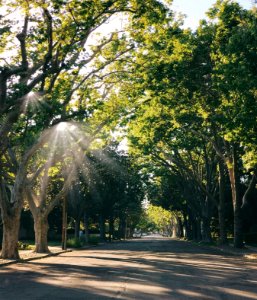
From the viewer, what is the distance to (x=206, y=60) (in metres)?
24.3

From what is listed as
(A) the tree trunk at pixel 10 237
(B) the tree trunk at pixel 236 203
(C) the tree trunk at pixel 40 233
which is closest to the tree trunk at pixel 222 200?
(B) the tree trunk at pixel 236 203

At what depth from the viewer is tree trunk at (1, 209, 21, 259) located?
74.8 ft

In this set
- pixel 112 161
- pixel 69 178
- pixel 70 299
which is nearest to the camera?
pixel 70 299

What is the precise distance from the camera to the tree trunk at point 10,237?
22.8 metres

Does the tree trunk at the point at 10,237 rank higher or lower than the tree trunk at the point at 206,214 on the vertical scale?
lower

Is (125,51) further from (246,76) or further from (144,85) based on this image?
(246,76)

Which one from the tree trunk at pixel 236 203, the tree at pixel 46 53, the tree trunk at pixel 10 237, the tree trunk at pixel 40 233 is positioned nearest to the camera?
the tree at pixel 46 53

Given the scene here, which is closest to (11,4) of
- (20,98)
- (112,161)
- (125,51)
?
(20,98)

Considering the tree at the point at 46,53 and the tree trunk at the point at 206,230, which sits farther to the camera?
the tree trunk at the point at 206,230

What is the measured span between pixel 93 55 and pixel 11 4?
18.3 feet

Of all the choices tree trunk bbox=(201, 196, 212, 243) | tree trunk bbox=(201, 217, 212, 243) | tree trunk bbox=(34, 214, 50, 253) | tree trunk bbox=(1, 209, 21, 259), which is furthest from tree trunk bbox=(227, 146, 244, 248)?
tree trunk bbox=(1, 209, 21, 259)

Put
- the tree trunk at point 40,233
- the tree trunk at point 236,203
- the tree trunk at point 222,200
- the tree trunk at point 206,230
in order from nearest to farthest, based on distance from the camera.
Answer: the tree trunk at point 40,233 < the tree trunk at point 236,203 < the tree trunk at point 222,200 < the tree trunk at point 206,230

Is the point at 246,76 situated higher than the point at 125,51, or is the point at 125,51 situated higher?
the point at 125,51

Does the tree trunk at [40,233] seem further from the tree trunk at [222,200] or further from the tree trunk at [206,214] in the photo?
the tree trunk at [206,214]
